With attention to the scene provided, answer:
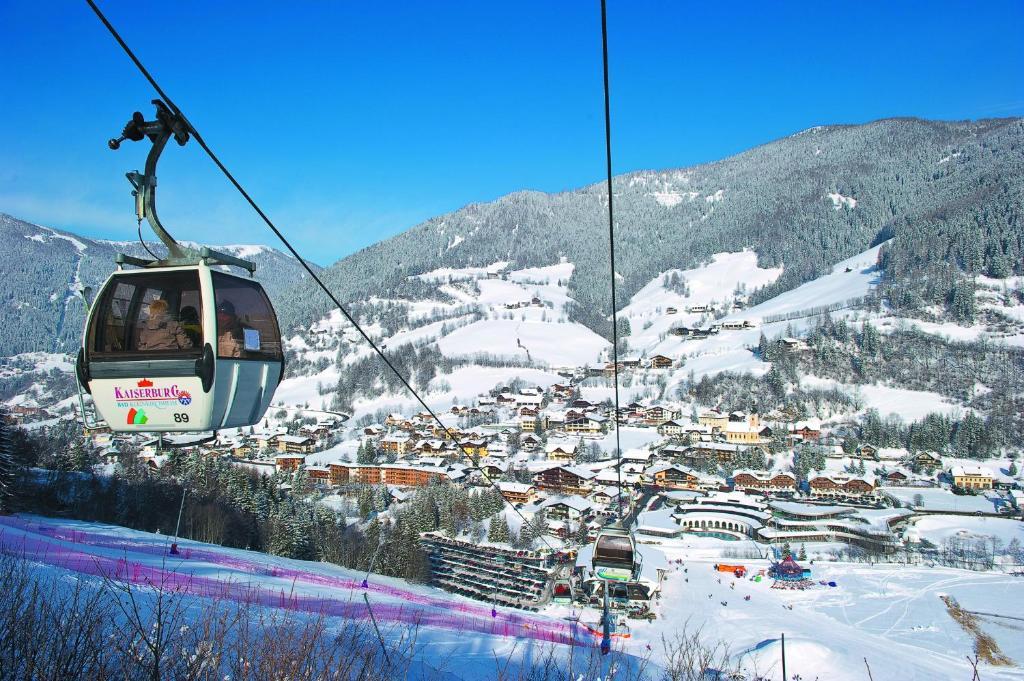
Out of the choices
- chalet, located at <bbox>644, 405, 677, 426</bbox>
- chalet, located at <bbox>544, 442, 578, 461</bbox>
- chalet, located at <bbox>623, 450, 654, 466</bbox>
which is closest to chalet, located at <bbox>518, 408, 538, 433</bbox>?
chalet, located at <bbox>544, 442, 578, 461</bbox>

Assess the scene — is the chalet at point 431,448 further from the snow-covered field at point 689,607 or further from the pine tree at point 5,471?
the pine tree at point 5,471

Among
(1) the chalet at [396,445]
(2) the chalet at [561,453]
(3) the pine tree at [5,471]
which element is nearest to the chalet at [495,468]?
(2) the chalet at [561,453]

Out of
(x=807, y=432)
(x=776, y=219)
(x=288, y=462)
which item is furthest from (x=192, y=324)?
(x=776, y=219)

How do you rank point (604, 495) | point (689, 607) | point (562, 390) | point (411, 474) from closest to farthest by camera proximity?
1. point (689, 607)
2. point (604, 495)
3. point (411, 474)
4. point (562, 390)

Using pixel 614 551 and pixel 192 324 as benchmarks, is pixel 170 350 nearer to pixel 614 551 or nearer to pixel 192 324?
pixel 192 324

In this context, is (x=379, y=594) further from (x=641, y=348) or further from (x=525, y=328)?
(x=525, y=328)

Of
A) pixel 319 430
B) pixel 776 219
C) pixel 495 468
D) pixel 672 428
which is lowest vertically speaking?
pixel 495 468

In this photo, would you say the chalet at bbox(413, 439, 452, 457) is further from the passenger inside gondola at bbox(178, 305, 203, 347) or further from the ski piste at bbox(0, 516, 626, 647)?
the passenger inside gondola at bbox(178, 305, 203, 347)
